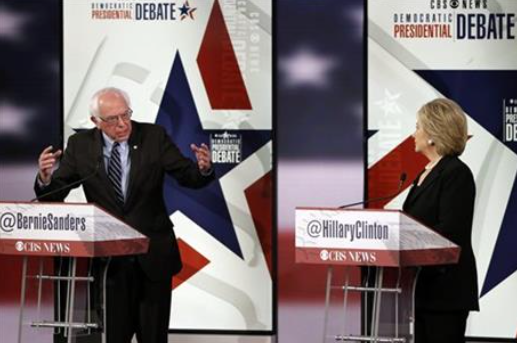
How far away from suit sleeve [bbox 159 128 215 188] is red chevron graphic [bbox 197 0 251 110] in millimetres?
1517

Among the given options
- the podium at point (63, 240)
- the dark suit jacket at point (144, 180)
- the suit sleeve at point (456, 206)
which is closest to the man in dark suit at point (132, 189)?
the dark suit jacket at point (144, 180)

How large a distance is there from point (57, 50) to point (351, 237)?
11.0 feet

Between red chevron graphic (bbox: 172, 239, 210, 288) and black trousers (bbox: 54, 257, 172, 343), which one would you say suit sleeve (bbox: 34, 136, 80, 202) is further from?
red chevron graphic (bbox: 172, 239, 210, 288)

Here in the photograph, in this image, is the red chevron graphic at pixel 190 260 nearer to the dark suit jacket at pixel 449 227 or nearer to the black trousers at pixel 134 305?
the black trousers at pixel 134 305

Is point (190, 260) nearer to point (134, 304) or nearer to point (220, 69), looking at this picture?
point (220, 69)

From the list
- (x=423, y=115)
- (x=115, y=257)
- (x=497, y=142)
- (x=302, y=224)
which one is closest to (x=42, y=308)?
(x=115, y=257)

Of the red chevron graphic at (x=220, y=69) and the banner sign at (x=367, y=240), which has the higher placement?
the red chevron graphic at (x=220, y=69)

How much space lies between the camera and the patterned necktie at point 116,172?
5469 millimetres

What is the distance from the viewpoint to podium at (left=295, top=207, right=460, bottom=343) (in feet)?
14.8

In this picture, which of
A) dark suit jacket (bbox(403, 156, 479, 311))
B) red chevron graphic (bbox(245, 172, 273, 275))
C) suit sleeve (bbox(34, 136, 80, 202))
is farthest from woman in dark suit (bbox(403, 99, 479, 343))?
red chevron graphic (bbox(245, 172, 273, 275))

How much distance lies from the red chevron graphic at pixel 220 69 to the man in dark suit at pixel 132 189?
1550 mm

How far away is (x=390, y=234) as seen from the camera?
4500 mm

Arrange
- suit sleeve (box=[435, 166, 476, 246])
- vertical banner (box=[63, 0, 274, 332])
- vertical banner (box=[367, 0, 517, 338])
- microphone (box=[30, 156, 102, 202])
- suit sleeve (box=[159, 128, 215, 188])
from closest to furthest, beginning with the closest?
suit sleeve (box=[435, 166, 476, 246]) < microphone (box=[30, 156, 102, 202]) < suit sleeve (box=[159, 128, 215, 188]) < vertical banner (box=[367, 0, 517, 338]) < vertical banner (box=[63, 0, 274, 332])

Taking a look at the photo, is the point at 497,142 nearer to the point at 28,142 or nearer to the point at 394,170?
the point at 394,170
